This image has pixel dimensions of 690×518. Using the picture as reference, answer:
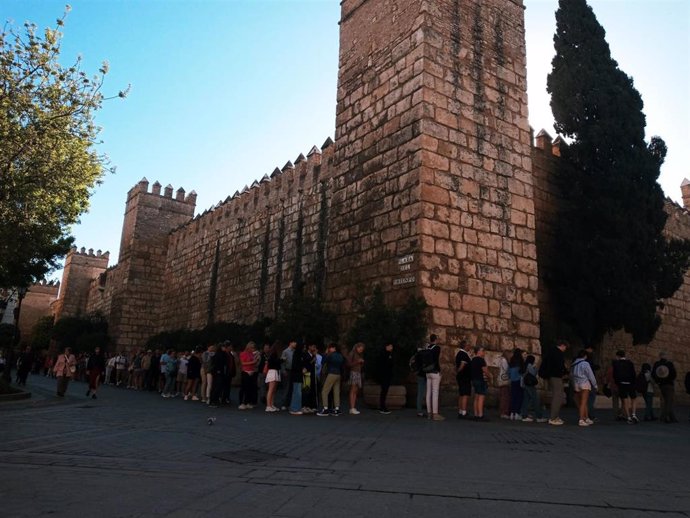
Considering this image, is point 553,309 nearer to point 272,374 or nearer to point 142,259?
point 272,374

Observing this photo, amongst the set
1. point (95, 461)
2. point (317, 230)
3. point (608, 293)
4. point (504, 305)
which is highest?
point (317, 230)

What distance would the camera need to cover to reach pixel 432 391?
850 cm

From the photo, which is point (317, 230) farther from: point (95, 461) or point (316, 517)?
point (316, 517)

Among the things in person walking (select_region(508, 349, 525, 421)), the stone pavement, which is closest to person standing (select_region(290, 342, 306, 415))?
the stone pavement

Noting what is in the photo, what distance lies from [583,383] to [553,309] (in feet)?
17.2

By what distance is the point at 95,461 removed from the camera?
15.0ft

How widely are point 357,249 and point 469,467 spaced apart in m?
7.19

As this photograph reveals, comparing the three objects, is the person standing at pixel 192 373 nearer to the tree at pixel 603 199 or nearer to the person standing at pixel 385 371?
the person standing at pixel 385 371

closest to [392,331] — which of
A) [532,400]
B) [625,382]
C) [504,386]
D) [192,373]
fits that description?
[504,386]

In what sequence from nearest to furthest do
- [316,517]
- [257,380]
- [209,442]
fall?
[316,517] < [209,442] < [257,380]

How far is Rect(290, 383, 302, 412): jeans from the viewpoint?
9.67m

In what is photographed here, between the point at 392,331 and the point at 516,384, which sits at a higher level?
the point at 392,331

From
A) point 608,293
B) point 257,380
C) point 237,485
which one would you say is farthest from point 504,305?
point 237,485

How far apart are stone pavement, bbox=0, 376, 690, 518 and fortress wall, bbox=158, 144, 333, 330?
10.7 m
